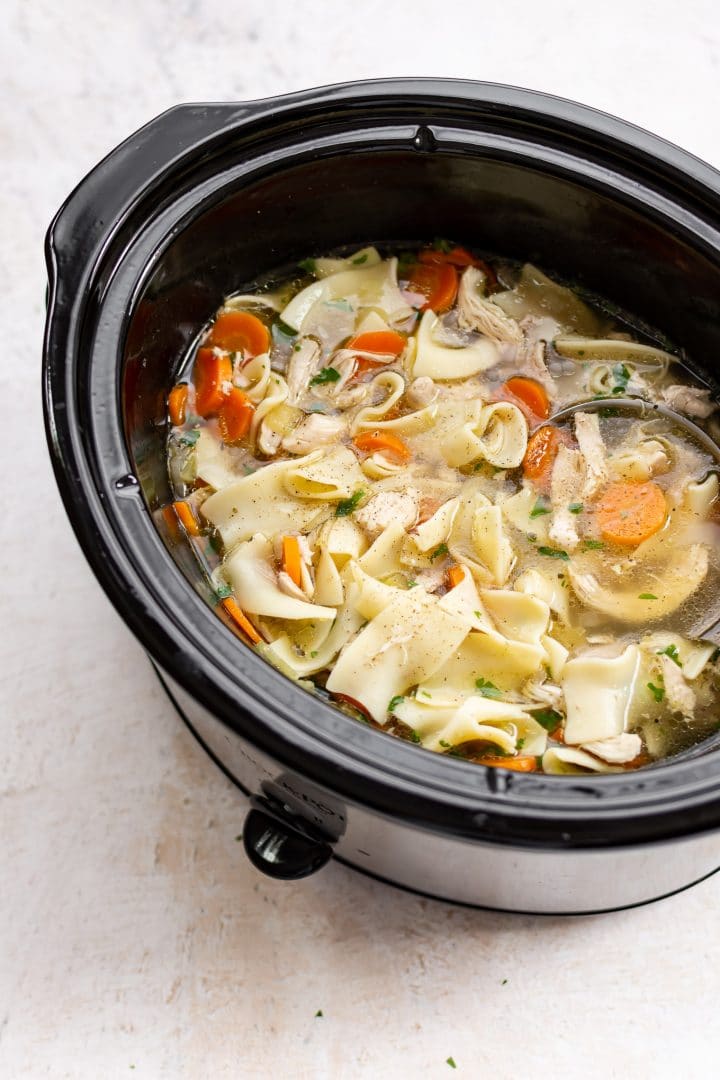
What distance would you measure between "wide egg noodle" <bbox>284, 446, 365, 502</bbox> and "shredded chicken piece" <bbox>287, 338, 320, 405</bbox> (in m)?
0.20

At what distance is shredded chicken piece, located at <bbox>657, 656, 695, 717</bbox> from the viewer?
107 inches

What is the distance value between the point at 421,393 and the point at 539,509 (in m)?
0.47

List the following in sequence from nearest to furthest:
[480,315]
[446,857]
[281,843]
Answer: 1. [446,857]
2. [281,843]
3. [480,315]

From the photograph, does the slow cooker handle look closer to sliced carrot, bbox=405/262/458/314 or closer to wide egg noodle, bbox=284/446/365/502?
wide egg noodle, bbox=284/446/365/502

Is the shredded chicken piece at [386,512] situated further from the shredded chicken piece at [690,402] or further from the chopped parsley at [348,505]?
the shredded chicken piece at [690,402]

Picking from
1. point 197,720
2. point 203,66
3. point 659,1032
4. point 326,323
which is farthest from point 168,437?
point 659,1032

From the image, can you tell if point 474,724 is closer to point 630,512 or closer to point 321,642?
point 321,642

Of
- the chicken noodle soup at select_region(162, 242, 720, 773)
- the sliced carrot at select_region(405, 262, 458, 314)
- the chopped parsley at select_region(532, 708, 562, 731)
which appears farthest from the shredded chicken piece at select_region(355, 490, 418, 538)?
the sliced carrot at select_region(405, 262, 458, 314)

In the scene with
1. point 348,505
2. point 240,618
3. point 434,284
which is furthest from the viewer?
point 434,284

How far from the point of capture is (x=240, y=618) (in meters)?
2.76

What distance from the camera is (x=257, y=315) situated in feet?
10.9

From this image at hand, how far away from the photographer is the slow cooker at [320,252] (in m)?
2.10

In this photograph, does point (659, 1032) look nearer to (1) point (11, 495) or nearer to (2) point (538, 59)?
(1) point (11, 495)

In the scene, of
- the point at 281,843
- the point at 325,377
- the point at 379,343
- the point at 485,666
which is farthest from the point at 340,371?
the point at 281,843
